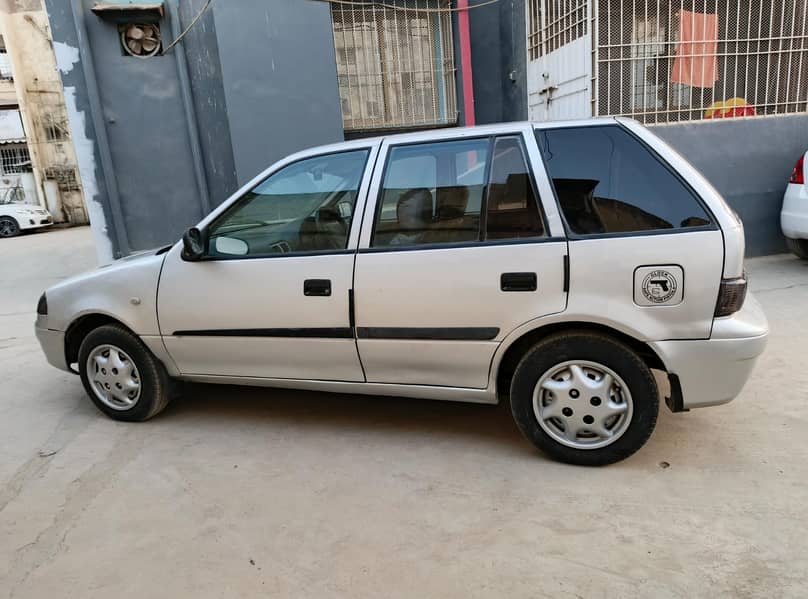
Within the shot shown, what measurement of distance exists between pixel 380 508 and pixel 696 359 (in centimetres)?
161

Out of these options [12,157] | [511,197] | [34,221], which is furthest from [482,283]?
[12,157]

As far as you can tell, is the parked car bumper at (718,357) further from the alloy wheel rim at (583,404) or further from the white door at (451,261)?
the white door at (451,261)

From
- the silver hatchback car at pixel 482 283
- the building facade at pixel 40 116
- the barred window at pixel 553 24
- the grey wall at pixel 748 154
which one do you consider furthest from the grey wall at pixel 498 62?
the building facade at pixel 40 116

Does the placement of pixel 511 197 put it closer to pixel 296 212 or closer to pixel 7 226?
pixel 296 212

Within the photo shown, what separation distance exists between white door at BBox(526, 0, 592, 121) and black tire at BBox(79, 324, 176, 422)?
506 centimetres

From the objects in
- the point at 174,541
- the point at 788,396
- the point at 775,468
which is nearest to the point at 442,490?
the point at 174,541

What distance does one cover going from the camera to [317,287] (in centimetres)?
310

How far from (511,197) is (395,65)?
5730 mm

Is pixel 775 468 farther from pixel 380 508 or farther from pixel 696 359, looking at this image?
pixel 380 508

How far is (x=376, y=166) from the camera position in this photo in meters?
3.14

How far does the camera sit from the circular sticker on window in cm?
262

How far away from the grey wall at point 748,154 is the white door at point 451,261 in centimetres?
482

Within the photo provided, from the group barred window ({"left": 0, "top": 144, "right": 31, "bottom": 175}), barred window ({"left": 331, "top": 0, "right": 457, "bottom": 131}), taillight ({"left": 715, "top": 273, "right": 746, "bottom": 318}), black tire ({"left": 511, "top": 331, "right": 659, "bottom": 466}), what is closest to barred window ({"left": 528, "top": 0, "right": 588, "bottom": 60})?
barred window ({"left": 331, "top": 0, "right": 457, "bottom": 131})

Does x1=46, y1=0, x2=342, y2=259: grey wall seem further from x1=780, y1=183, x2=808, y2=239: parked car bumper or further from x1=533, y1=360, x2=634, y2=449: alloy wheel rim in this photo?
x1=533, y1=360, x2=634, y2=449: alloy wheel rim
